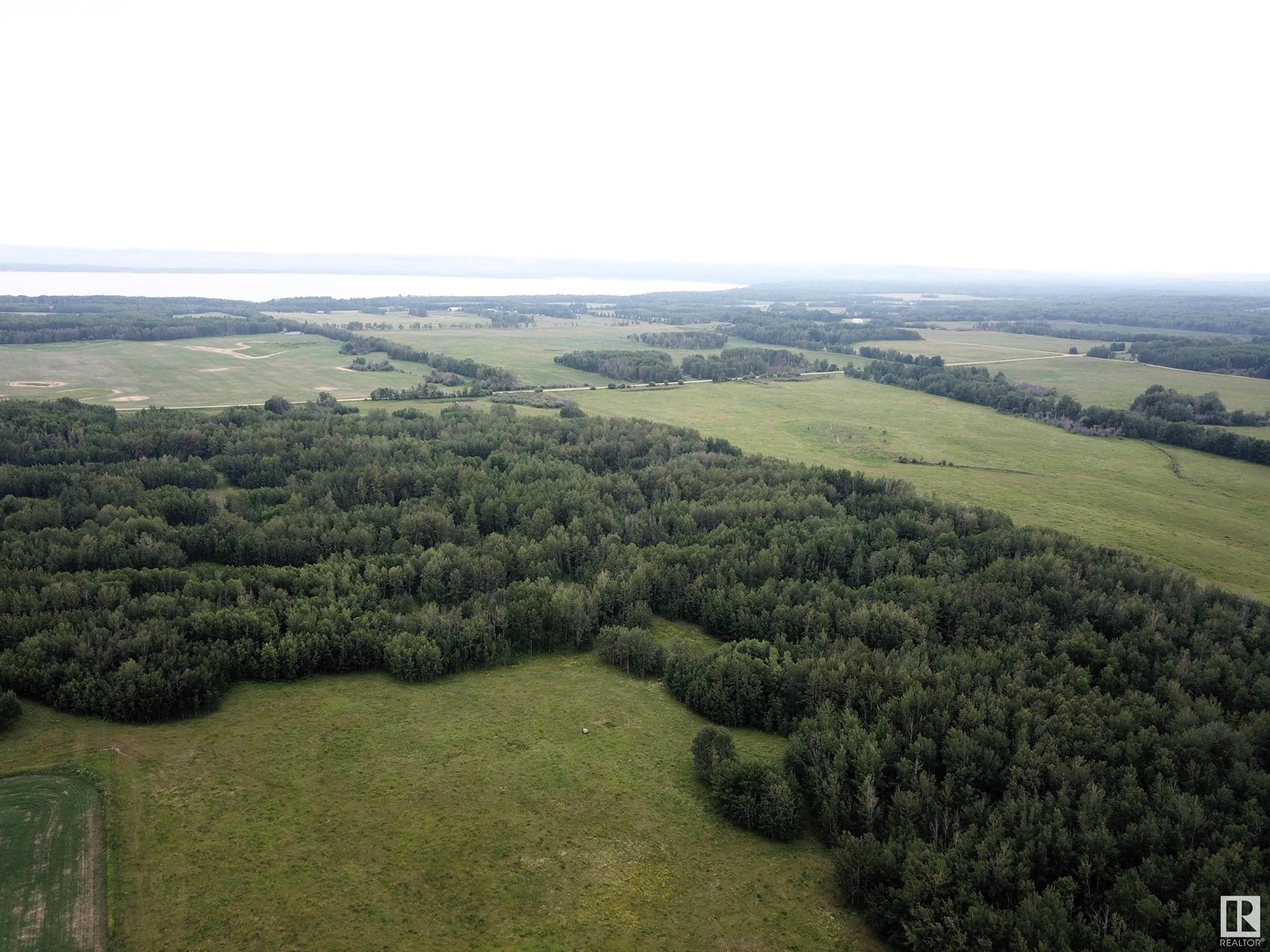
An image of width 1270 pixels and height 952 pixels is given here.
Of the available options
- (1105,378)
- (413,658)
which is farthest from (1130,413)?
(413,658)

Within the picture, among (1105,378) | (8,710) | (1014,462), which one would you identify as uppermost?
(1105,378)

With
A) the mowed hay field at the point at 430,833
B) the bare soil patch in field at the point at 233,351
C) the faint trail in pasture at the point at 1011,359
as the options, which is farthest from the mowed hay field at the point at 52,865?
the faint trail in pasture at the point at 1011,359

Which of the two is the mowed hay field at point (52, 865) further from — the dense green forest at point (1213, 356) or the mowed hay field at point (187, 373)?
the dense green forest at point (1213, 356)

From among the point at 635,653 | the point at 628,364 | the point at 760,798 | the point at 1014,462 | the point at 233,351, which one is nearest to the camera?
the point at 760,798

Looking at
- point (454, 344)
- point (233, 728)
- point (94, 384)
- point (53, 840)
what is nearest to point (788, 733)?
point (233, 728)

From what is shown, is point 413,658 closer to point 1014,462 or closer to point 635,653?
point 635,653

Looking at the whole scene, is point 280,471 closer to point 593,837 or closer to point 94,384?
point 593,837

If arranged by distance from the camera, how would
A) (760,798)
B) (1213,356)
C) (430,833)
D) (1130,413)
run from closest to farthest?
(430,833) < (760,798) < (1130,413) < (1213,356)
